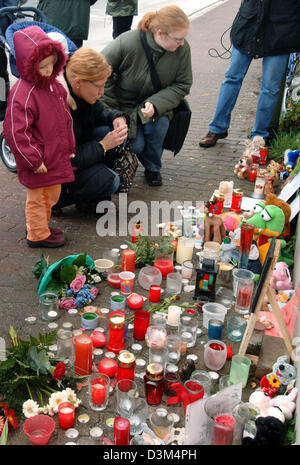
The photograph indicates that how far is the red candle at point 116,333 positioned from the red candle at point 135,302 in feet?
1.04

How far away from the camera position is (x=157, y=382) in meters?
2.39

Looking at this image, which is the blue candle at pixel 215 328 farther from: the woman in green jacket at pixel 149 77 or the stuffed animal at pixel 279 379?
the woman in green jacket at pixel 149 77

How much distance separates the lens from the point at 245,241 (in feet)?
11.2

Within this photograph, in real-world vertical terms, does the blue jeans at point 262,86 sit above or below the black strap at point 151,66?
below

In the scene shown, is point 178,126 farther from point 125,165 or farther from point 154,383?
point 154,383

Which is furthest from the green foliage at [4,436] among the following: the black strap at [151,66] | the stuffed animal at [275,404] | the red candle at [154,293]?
the black strap at [151,66]

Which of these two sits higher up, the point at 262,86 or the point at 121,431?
the point at 262,86

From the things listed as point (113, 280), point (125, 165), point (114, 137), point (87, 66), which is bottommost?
point (113, 280)

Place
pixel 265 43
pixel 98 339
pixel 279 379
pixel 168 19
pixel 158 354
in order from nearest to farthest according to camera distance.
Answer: pixel 279 379 < pixel 158 354 < pixel 98 339 < pixel 168 19 < pixel 265 43

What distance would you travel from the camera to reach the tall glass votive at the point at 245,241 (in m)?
3.40

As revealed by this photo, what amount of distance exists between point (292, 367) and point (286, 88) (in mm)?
4496

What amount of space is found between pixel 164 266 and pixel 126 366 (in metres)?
1.19

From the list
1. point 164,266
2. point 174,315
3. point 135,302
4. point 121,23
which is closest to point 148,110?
point 164,266

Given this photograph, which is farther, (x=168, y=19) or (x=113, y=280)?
(x=168, y=19)
